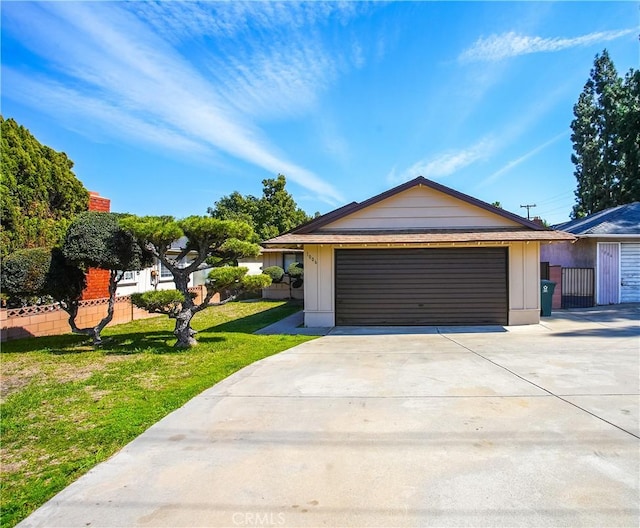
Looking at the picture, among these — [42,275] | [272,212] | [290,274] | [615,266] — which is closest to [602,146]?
[615,266]

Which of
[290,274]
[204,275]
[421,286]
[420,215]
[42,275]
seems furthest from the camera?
[204,275]

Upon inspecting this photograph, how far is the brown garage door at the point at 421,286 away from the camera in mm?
10977

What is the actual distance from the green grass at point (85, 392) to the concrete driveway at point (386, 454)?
287 mm

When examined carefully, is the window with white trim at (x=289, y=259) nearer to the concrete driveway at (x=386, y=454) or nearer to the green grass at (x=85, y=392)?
the green grass at (x=85, y=392)

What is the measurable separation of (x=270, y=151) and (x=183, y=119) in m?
5.96

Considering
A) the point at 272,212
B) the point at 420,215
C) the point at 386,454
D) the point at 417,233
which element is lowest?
the point at 386,454

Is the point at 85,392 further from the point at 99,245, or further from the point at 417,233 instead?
the point at 417,233

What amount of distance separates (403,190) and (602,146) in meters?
29.8

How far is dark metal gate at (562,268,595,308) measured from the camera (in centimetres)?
1455

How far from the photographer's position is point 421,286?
1116 cm

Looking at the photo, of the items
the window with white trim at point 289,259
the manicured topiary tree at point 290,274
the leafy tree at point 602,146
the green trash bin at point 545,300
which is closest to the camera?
the green trash bin at point 545,300

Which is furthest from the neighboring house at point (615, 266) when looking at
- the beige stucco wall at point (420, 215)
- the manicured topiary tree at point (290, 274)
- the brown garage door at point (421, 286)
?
the manicured topiary tree at point (290, 274)

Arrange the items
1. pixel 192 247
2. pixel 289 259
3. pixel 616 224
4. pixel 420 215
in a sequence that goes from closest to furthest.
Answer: pixel 192 247, pixel 420 215, pixel 616 224, pixel 289 259

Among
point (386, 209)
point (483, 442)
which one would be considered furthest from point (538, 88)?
point (483, 442)
